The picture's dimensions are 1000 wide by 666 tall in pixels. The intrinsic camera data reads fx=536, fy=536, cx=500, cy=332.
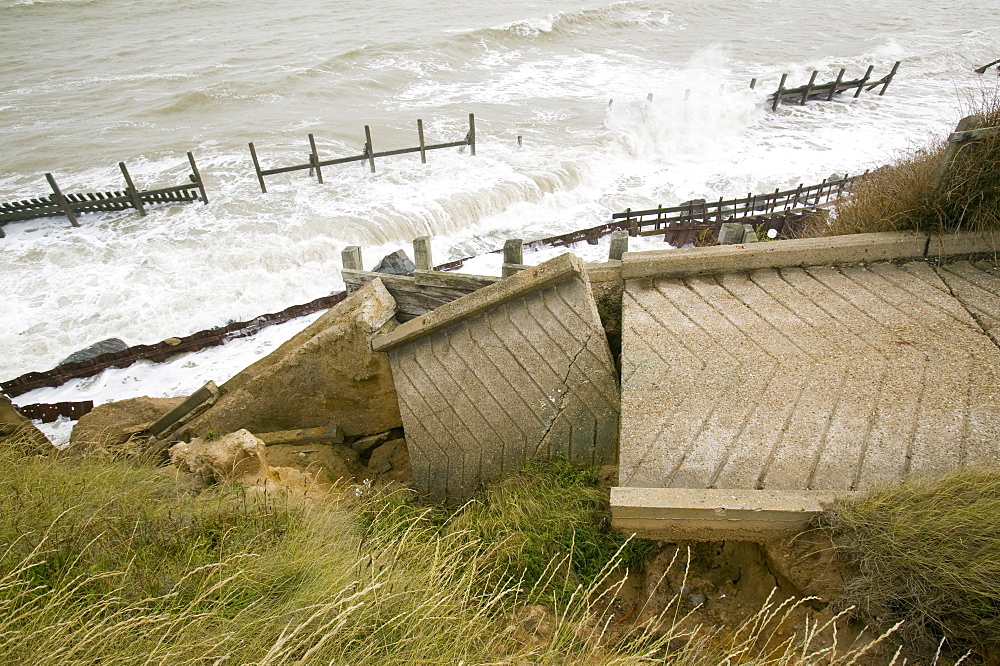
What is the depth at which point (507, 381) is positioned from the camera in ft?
15.8

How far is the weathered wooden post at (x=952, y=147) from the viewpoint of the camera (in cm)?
433

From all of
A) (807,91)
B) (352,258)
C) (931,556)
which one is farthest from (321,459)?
(807,91)

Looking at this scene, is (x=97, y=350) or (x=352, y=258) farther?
(x=97, y=350)

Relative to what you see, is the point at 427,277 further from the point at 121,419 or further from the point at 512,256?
the point at 121,419

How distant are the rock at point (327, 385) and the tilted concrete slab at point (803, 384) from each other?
299 cm

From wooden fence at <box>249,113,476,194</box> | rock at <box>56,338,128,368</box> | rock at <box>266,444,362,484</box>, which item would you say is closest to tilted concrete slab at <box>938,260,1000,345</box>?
rock at <box>266,444,362,484</box>

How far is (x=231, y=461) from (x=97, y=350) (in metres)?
7.74

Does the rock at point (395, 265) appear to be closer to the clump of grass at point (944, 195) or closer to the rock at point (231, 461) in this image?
the rock at point (231, 461)

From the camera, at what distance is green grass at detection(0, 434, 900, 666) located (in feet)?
7.59

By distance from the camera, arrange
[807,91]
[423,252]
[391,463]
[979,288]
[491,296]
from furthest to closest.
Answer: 1. [807,91]
2. [423,252]
3. [391,463]
4. [491,296]
5. [979,288]

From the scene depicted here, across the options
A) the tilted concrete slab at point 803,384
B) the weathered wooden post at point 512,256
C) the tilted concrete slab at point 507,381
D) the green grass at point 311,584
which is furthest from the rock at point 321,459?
the tilted concrete slab at point 803,384

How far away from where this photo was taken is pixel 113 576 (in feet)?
8.77

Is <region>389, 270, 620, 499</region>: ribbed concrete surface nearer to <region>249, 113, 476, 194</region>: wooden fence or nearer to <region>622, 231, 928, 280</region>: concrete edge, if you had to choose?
<region>622, 231, 928, 280</region>: concrete edge

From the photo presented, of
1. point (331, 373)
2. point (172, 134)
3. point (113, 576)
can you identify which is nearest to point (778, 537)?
point (113, 576)
